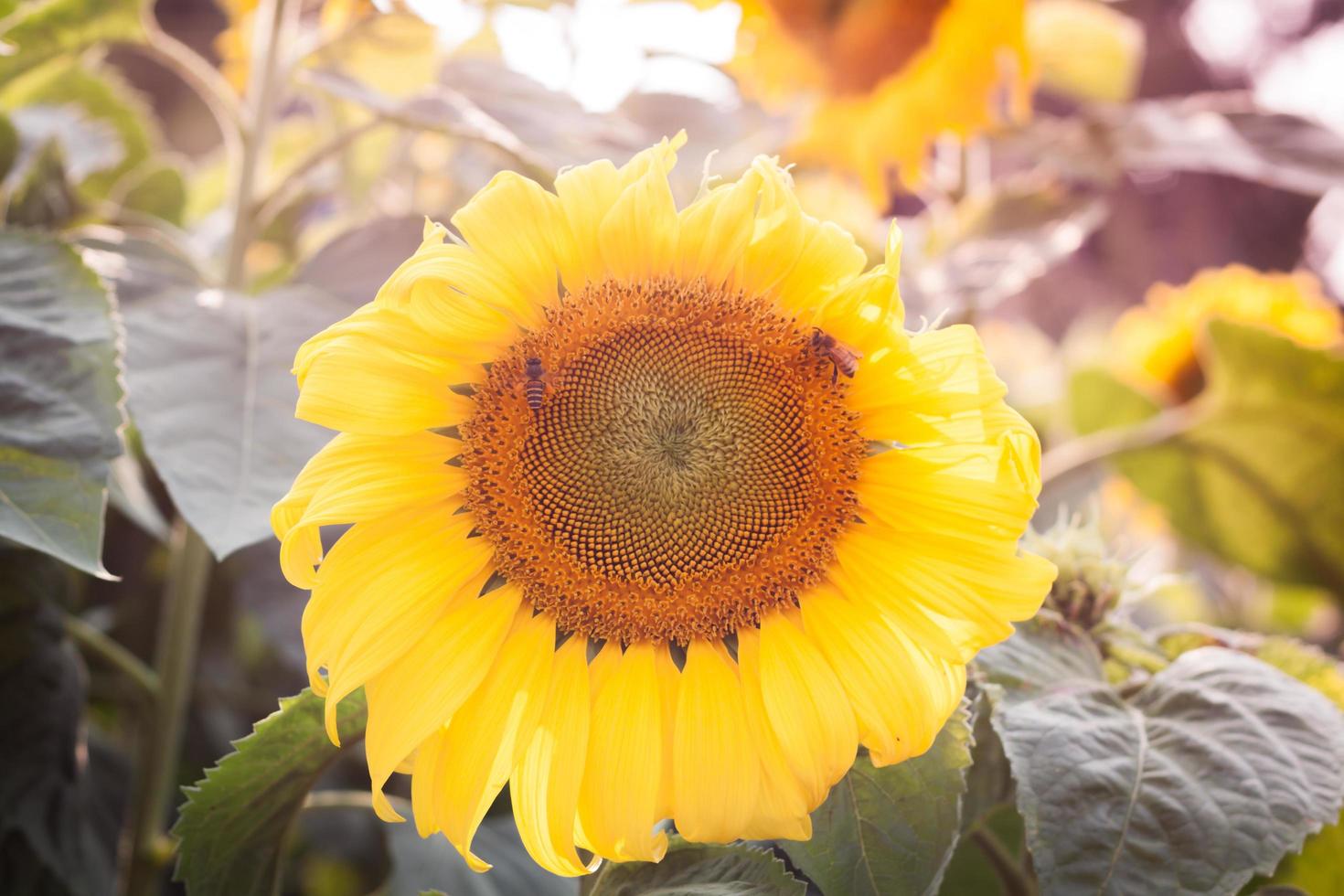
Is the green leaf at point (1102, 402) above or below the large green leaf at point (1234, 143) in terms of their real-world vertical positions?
below

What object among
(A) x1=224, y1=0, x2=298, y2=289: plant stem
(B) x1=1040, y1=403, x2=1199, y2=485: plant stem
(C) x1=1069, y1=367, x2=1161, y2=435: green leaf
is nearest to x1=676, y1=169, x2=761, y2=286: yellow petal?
(A) x1=224, y1=0, x2=298, y2=289: plant stem

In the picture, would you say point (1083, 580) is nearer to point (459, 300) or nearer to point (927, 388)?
point (927, 388)

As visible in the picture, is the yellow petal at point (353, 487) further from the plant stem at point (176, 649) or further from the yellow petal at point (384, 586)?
the plant stem at point (176, 649)

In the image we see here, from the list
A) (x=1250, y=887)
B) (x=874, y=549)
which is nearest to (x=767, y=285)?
(x=874, y=549)

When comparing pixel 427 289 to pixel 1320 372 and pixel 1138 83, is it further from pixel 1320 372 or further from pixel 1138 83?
pixel 1138 83

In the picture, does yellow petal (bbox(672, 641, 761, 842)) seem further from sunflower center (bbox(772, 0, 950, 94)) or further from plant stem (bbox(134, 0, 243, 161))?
sunflower center (bbox(772, 0, 950, 94))

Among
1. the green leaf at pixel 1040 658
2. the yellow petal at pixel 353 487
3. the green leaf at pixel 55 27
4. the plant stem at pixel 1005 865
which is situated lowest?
the plant stem at pixel 1005 865

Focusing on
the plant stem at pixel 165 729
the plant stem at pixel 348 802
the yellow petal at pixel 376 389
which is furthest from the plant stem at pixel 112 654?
the yellow petal at pixel 376 389
